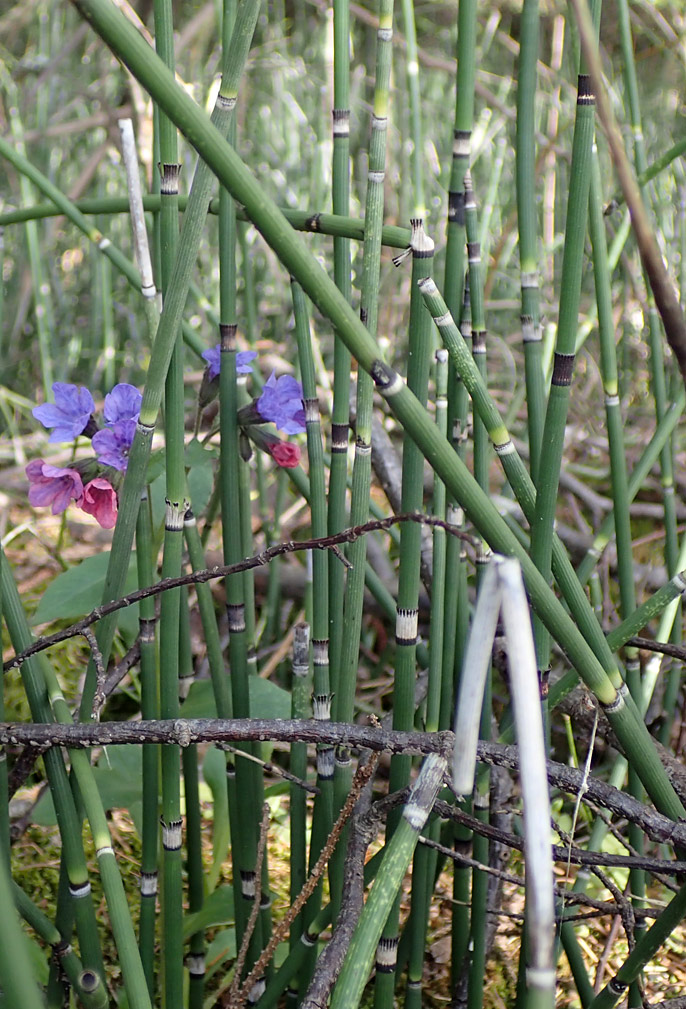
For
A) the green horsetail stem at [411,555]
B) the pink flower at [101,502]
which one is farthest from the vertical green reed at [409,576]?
the pink flower at [101,502]

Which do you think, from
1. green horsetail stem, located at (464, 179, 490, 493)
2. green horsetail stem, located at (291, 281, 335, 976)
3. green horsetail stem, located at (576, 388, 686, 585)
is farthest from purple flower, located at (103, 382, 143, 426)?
green horsetail stem, located at (576, 388, 686, 585)

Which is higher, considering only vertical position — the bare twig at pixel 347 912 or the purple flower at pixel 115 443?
the purple flower at pixel 115 443

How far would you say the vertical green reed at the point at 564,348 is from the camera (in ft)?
1.32

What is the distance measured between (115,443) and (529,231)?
280 millimetres

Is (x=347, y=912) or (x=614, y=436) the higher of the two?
(x=614, y=436)

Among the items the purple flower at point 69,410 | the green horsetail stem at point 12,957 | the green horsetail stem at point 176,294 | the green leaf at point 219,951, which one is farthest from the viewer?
the green leaf at point 219,951

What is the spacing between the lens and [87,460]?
576 mm

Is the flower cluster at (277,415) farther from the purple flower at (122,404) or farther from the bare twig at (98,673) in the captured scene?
the bare twig at (98,673)

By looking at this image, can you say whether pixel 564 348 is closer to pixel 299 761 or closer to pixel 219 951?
pixel 299 761

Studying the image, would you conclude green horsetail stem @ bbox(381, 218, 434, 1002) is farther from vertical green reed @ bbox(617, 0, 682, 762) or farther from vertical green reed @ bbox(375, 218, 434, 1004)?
vertical green reed @ bbox(617, 0, 682, 762)

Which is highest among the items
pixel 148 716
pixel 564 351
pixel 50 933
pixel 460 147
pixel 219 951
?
pixel 460 147

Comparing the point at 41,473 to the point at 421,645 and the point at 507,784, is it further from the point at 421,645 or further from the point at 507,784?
the point at 507,784

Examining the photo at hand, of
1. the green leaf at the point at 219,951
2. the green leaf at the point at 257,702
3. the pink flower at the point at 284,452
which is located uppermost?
the pink flower at the point at 284,452

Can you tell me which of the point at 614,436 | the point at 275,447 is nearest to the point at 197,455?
the point at 275,447
